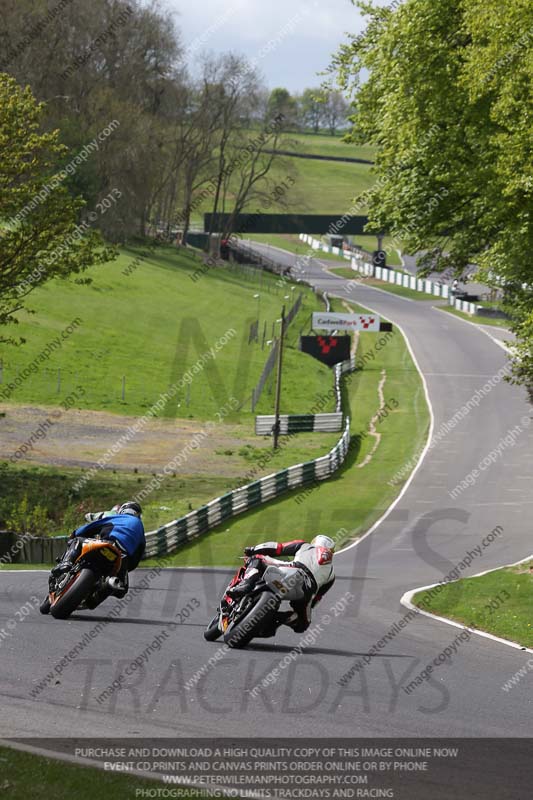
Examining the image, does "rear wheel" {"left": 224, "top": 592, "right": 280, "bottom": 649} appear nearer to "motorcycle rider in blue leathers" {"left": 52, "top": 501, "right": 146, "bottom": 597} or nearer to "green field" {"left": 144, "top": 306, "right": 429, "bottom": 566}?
"motorcycle rider in blue leathers" {"left": 52, "top": 501, "right": 146, "bottom": 597}

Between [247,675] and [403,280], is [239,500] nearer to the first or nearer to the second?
[247,675]

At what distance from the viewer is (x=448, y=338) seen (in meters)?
76.2

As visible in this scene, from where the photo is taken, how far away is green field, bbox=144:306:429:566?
95.8 feet

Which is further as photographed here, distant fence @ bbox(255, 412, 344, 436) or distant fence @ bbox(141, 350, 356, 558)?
distant fence @ bbox(255, 412, 344, 436)

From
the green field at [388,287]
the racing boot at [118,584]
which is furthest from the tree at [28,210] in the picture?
the green field at [388,287]

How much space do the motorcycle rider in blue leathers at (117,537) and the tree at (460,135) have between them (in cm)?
1100

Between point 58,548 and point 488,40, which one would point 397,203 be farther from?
point 58,548

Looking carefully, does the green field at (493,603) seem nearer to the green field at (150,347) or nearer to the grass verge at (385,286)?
the green field at (150,347)

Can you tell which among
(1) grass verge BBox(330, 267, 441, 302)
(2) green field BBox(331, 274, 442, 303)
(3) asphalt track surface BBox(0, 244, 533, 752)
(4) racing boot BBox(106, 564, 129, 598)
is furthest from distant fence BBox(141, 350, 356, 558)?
(1) grass verge BBox(330, 267, 441, 302)

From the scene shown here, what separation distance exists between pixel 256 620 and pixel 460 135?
18.2 m

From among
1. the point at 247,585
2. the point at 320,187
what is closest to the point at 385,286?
the point at 320,187

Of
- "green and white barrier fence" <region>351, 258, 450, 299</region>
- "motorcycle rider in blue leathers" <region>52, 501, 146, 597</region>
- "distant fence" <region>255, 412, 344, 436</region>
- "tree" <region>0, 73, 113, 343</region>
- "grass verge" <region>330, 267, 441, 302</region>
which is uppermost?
"tree" <region>0, 73, 113, 343</region>

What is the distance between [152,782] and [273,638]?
232 inches

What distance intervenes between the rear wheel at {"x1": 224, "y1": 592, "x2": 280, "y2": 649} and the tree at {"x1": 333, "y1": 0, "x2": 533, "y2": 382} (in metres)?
11.3
